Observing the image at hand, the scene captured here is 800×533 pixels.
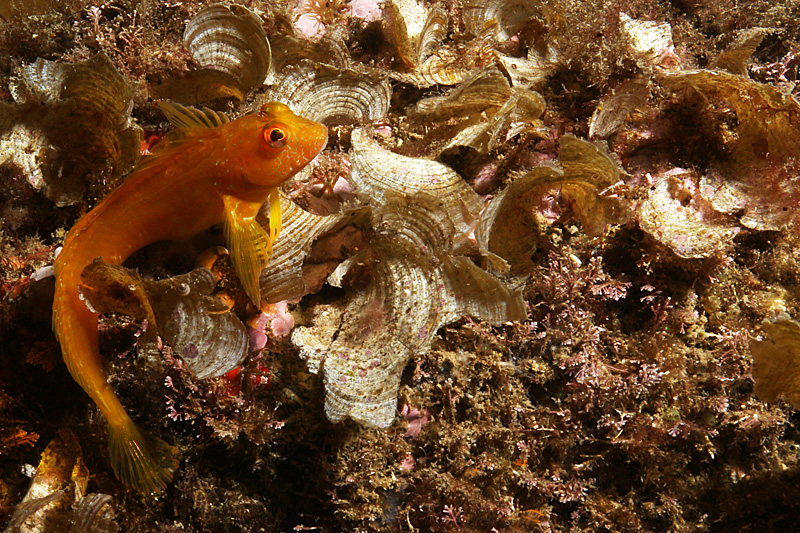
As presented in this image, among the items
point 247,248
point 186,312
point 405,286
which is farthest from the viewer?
point 405,286

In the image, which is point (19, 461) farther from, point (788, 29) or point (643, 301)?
point (788, 29)

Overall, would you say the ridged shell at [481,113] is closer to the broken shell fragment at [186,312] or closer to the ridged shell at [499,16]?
the ridged shell at [499,16]

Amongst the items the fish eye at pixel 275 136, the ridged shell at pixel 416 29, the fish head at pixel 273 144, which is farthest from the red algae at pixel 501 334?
the ridged shell at pixel 416 29

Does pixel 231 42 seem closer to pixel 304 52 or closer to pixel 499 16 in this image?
pixel 304 52

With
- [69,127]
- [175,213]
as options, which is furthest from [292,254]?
[69,127]

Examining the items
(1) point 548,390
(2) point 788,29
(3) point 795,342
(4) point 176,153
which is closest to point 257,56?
(4) point 176,153

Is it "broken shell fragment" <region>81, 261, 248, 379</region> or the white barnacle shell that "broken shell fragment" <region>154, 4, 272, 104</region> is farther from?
"broken shell fragment" <region>81, 261, 248, 379</region>
